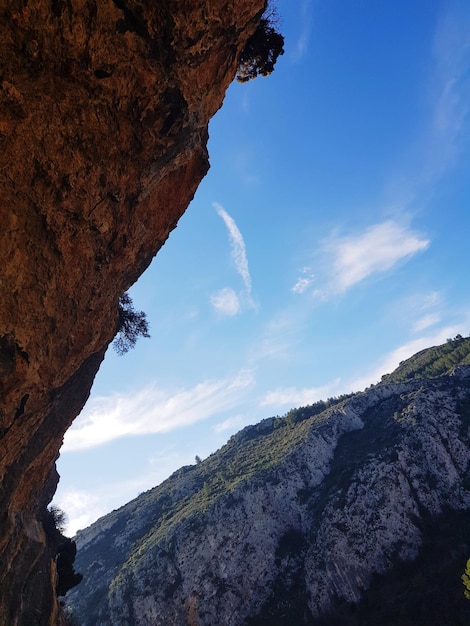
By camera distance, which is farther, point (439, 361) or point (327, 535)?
point (439, 361)

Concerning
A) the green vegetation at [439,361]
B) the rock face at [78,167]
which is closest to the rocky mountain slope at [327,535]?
the green vegetation at [439,361]

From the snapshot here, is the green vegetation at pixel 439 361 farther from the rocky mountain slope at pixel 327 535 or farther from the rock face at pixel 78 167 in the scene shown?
the rock face at pixel 78 167

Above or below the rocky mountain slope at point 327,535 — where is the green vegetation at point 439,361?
above

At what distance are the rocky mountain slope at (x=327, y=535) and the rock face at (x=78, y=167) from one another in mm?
54374

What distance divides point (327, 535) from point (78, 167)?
72372 millimetres

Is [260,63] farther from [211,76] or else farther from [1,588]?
[1,588]

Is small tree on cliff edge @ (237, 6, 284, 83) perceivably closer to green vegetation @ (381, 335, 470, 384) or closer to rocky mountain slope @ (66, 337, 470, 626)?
rocky mountain slope @ (66, 337, 470, 626)

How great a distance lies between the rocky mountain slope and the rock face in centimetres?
5437

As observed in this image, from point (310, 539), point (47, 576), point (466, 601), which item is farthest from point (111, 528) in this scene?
point (47, 576)

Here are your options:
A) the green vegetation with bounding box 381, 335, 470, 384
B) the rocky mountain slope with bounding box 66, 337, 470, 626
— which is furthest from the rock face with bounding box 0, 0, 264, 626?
the green vegetation with bounding box 381, 335, 470, 384

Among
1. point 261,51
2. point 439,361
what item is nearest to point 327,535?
point 261,51

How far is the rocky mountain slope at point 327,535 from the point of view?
56.2 m

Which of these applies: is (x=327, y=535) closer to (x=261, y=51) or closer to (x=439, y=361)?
(x=261, y=51)

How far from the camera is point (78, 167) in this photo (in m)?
12.0
